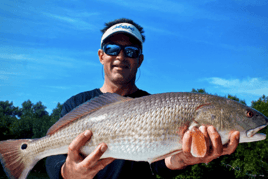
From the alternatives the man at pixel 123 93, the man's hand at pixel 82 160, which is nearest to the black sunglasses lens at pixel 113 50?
the man at pixel 123 93

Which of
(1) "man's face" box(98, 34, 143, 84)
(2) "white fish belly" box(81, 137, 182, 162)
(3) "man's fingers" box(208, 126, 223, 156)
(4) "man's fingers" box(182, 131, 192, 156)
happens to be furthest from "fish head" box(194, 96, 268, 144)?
(1) "man's face" box(98, 34, 143, 84)

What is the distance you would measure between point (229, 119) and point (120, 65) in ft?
7.97

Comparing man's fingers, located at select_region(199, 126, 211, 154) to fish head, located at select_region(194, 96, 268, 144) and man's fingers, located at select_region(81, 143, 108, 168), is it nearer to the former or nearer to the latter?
fish head, located at select_region(194, 96, 268, 144)

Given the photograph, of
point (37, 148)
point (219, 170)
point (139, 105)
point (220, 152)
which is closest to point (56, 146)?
point (37, 148)

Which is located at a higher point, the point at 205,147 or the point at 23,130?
the point at 23,130

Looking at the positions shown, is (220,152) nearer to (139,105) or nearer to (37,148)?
(139,105)

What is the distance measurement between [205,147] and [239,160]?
28352 mm

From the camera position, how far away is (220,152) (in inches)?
142

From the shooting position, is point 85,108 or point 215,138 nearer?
point 215,138

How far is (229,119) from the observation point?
143 inches

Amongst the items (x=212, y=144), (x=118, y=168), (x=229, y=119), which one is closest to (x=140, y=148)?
(x=212, y=144)

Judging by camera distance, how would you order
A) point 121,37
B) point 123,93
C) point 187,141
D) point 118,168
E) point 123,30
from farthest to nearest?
point 123,93 → point 121,37 → point 123,30 → point 118,168 → point 187,141

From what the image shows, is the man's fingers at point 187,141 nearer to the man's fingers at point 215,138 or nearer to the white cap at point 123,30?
the man's fingers at point 215,138

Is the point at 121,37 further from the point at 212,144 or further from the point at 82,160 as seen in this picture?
the point at 212,144
